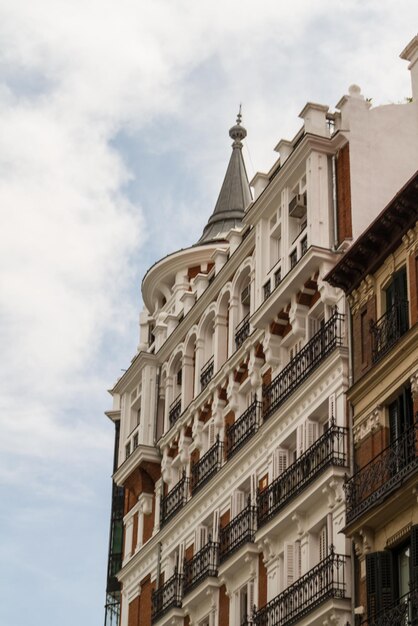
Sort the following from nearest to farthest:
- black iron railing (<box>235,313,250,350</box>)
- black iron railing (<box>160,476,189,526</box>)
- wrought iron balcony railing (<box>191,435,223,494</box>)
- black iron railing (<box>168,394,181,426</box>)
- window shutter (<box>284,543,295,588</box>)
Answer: window shutter (<box>284,543,295,588</box>) < wrought iron balcony railing (<box>191,435,223,494</box>) < black iron railing (<box>235,313,250,350</box>) < black iron railing (<box>160,476,189,526</box>) < black iron railing (<box>168,394,181,426</box>)

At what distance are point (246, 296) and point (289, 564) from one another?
10509 mm

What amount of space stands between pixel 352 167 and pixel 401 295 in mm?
6059

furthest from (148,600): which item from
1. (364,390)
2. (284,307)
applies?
(364,390)

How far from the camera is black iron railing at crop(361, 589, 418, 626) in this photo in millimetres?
29469

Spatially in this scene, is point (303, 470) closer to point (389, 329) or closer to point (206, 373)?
point (389, 329)

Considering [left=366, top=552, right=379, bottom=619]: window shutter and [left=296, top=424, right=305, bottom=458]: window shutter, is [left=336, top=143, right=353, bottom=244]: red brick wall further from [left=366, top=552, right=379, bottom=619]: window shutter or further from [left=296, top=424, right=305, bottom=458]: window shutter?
[left=366, top=552, right=379, bottom=619]: window shutter

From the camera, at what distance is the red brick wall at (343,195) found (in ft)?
127

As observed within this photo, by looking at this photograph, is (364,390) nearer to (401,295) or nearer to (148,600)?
(401,295)

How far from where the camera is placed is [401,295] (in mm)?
34438

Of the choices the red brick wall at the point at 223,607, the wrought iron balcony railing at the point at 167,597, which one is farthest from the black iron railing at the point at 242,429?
the wrought iron balcony railing at the point at 167,597

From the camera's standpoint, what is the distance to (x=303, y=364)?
1523 inches

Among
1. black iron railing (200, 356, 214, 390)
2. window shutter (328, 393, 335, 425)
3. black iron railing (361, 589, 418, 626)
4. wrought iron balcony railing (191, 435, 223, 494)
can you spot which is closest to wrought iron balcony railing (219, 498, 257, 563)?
wrought iron balcony railing (191, 435, 223, 494)

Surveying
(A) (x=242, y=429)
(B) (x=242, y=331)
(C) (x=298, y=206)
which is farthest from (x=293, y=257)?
(A) (x=242, y=429)

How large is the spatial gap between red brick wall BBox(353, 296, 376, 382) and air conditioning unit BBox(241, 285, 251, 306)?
840 centimetres
